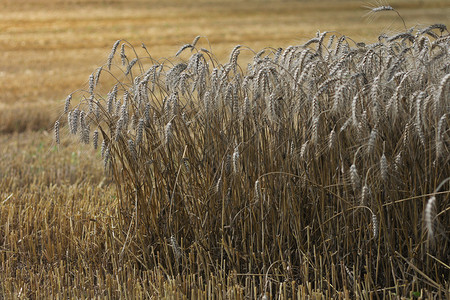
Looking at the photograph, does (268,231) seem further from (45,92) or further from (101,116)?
(45,92)

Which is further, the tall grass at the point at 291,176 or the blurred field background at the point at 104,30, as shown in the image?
the blurred field background at the point at 104,30

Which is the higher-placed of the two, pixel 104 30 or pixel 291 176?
pixel 104 30

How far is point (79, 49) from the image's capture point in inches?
666

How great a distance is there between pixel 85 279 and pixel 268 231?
1.02 m

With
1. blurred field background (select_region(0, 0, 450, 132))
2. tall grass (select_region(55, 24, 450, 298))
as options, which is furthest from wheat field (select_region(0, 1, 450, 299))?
blurred field background (select_region(0, 0, 450, 132))

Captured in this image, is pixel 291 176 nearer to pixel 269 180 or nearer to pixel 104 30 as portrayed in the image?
pixel 269 180

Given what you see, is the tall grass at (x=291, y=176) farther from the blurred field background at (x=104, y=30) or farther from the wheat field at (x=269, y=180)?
the blurred field background at (x=104, y=30)

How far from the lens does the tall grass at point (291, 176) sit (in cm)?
266

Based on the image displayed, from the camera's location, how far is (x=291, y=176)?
2.92 metres

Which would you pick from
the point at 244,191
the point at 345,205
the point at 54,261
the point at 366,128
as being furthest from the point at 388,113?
the point at 54,261

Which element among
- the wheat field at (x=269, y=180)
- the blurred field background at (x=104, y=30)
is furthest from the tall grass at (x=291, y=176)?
the blurred field background at (x=104, y=30)

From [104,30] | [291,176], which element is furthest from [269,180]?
[104,30]

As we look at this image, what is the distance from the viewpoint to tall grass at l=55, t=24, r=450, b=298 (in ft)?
8.73

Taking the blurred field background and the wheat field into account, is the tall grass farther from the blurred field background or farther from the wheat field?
the blurred field background
